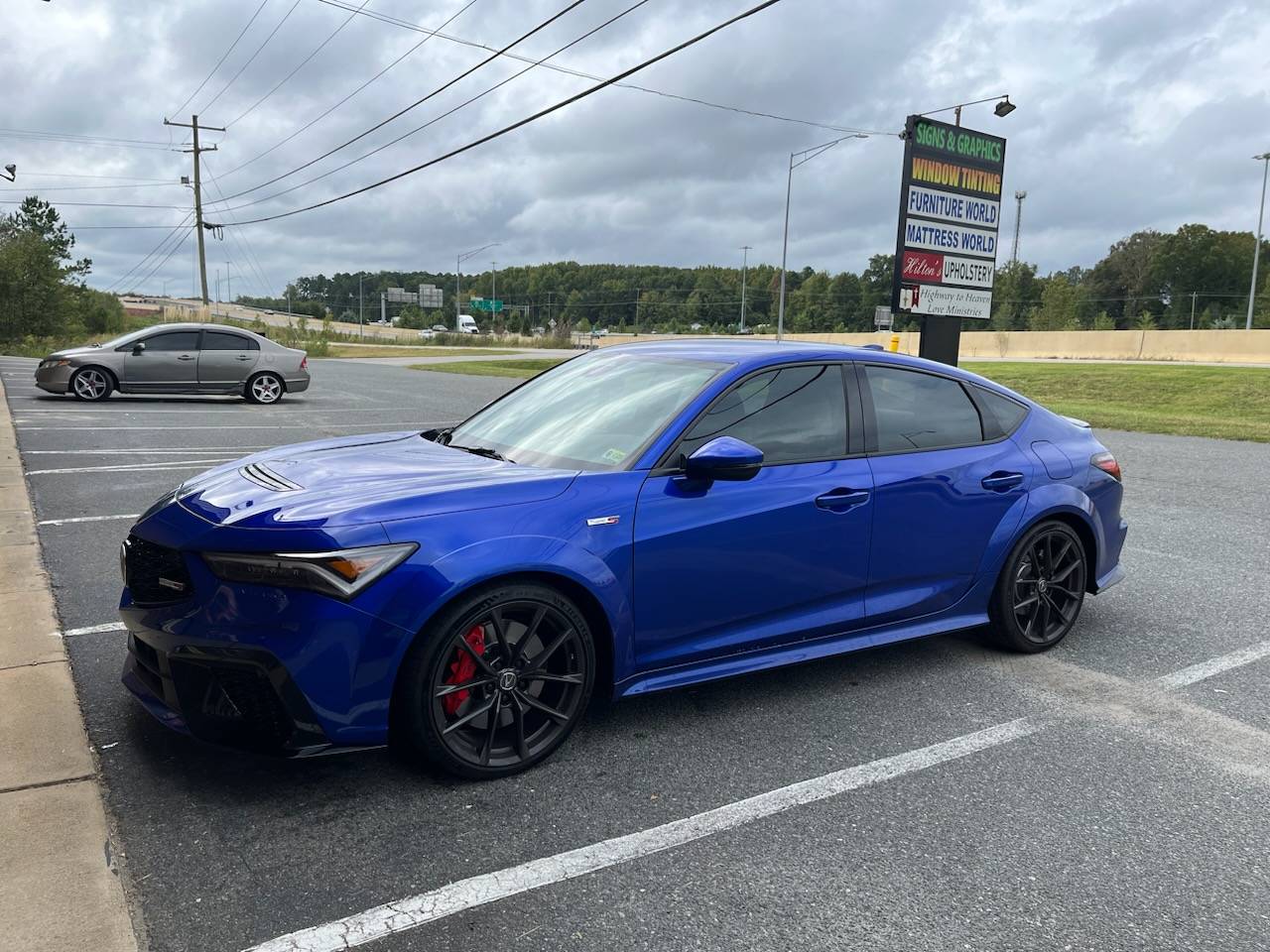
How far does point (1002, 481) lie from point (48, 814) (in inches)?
158

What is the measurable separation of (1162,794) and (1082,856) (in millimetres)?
613

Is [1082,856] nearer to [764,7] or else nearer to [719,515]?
[719,515]

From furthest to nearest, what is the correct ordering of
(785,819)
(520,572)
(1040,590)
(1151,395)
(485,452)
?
(1151,395), (1040,590), (485,452), (520,572), (785,819)

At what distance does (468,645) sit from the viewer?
3.12 metres

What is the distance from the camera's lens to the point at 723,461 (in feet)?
11.3

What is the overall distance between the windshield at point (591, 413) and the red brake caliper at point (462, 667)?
810 mm

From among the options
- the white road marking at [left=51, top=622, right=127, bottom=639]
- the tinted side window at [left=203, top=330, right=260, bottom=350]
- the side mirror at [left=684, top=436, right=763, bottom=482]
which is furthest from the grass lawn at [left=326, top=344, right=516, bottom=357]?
the side mirror at [left=684, top=436, right=763, bottom=482]

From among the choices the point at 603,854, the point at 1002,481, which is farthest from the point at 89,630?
the point at 1002,481

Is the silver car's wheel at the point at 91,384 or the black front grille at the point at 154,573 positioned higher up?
the black front grille at the point at 154,573

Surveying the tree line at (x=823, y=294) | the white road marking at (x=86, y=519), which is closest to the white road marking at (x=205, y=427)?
the white road marking at (x=86, y=519)

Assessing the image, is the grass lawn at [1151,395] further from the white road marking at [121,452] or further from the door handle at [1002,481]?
the door handle at [1002,481]

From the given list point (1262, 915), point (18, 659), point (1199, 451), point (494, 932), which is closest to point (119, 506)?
point (18, 659)

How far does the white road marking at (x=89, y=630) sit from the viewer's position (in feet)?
14.8

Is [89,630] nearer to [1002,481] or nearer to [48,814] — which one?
[48,814]
